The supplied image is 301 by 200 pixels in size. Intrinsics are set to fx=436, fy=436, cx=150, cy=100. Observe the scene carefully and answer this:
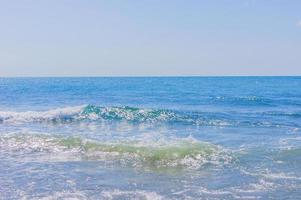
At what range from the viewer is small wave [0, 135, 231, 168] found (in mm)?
14852

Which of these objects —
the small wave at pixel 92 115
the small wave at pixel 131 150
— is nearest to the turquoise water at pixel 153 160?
the small wave at pixel 131 150

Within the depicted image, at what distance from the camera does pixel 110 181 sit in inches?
472

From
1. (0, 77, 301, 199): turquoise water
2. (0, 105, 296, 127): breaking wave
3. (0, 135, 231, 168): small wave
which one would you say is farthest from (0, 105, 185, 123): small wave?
(0, 135, 231, 168): small wave

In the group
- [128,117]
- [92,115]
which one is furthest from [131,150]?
[92,115]

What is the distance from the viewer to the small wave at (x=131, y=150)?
48.7 feet

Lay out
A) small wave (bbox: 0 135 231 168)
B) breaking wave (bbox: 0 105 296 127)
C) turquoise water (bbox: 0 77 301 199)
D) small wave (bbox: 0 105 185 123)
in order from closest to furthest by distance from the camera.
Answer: turquoise water (bbox: 0 77 301 199) < small wave (bbox: 0 135 231 168) < breaking wave (bbox: 0 105 296 127) < small wave (bbox: 0 105 185 123)

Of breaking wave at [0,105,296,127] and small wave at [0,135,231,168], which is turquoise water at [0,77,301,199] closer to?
small wave at [0,135,231,168]

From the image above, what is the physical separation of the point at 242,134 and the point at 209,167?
8.07 meters

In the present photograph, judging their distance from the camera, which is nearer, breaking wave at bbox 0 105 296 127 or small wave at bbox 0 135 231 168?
small wave at bbox 0 135 231 168

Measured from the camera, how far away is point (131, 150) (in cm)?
1645

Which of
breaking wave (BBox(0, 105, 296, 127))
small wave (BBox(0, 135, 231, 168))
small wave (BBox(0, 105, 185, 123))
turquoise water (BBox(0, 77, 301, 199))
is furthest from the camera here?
small wave (BBox(0, 105, 185, 123))

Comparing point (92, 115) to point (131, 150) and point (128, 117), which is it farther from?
point (131, 150)

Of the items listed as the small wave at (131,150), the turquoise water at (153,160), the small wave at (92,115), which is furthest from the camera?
the small wave at (92,115)

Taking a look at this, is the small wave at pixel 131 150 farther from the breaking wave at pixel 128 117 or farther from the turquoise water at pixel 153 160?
the breaking wave at pixel 128 117
